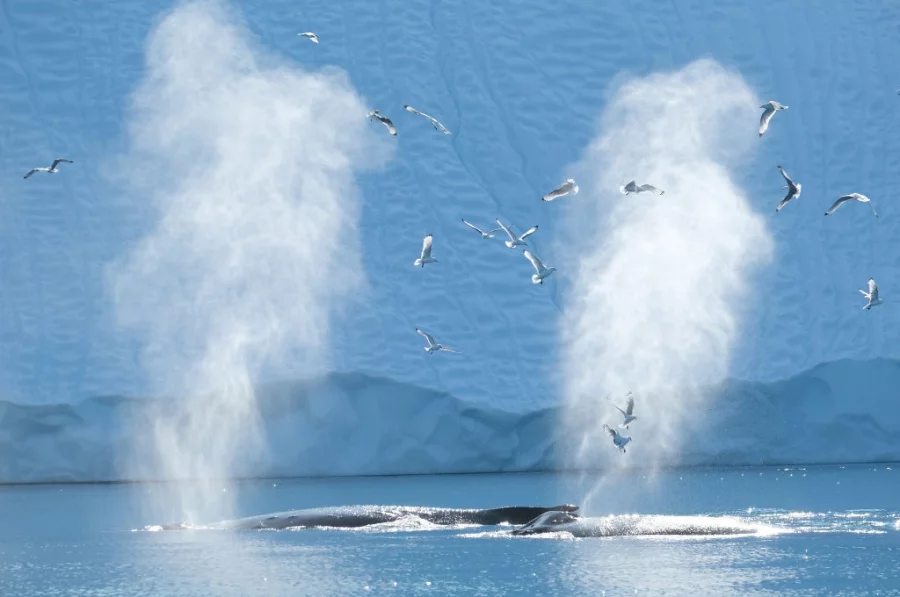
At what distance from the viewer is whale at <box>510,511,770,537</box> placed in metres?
19.9

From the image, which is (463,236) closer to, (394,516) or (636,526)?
(394,516)

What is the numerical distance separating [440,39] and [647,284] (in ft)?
29.2

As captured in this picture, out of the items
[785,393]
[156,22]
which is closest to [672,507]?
[785,393]

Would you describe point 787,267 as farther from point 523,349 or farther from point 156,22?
point 156,22

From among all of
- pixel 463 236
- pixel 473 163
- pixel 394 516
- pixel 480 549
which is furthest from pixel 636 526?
pixel 473 163

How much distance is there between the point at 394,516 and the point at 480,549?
3.13 meters

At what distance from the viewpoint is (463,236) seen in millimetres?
35438

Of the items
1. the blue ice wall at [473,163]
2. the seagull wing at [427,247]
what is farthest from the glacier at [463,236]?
the seagull wing at [427,247]

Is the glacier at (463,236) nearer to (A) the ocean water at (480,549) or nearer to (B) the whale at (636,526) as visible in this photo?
(A) the ocean water at (480,549)

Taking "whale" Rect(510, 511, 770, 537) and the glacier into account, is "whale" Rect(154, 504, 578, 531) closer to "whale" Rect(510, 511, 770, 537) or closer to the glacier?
"whale" Rect(510, 511, 770, 537)

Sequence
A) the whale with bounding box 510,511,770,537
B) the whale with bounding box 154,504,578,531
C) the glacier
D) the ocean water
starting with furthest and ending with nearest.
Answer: the glacier → the whale with bounding box 154,504,578,531 → the whale with bounding box 510,511,770,537 → the ocean water

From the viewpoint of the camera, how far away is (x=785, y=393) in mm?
33094

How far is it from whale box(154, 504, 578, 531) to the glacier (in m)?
9.78

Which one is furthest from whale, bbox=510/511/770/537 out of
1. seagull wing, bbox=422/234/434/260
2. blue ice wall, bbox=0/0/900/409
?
blue ice wall, bbox=0/0/900/409
